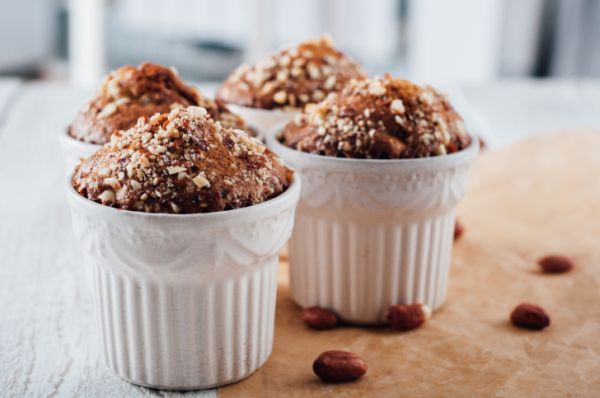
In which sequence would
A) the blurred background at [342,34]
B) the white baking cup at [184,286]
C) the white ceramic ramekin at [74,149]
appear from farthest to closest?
the blurred background at [342,34], the white ceramic ramekin at [74,149], the white baking cup at [184,286]

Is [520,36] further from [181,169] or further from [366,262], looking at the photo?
[181,169]

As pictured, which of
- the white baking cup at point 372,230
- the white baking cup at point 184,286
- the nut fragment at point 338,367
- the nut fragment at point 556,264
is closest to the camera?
the white baking cup at point 184,286

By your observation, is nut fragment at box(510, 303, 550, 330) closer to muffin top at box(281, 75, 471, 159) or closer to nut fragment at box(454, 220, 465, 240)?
muffin top at box(281, 75, 471, 159)

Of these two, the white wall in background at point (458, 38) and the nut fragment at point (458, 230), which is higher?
the white wall in background at point (458, 38)

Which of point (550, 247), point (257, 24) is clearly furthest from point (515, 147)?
point (257, 24)

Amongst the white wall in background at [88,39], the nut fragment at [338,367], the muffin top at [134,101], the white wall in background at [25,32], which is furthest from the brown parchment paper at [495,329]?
the white wall in background at [25,32]

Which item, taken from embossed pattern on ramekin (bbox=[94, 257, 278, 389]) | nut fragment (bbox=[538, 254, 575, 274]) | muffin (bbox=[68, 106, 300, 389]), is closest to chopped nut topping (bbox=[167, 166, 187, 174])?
muffin (bbox=[68, 106, 300, 389])

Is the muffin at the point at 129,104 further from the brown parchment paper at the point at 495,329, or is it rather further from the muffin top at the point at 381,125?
the brown parchment paper at the point at 495,329

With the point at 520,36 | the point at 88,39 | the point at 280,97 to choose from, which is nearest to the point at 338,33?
the point at 520,36
